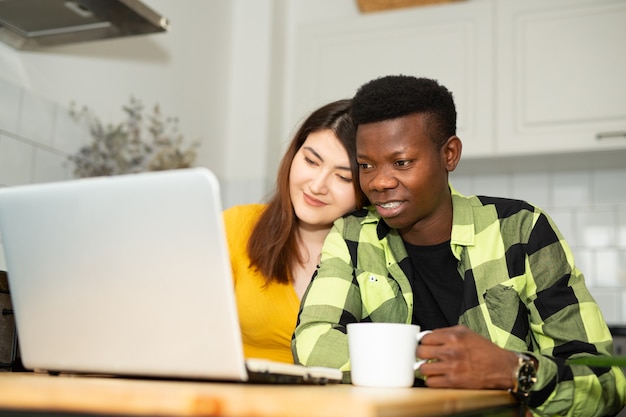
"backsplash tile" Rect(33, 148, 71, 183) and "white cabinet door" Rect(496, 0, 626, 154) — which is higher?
"white cabinet door" Rect(496, 0, 626, 154)

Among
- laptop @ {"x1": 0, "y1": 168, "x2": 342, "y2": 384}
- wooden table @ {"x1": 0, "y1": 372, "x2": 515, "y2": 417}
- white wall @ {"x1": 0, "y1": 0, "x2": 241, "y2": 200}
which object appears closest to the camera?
wooden table @ {"x1": 0, "y1": 372, "x2": 515, "y2": 417}

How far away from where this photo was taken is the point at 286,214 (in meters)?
1.61

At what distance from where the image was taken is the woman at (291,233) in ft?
4.93

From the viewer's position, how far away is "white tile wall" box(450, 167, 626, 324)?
2.62 m

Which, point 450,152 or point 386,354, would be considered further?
point 450,152

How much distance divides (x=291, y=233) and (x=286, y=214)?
0.15 feet

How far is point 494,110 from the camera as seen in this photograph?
254 cm

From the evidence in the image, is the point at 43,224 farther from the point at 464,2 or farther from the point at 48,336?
the point at 464,2

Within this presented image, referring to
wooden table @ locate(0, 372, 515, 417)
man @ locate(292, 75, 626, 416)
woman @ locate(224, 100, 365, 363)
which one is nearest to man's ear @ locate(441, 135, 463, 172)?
man @ locate(292, 75, 626, 416)

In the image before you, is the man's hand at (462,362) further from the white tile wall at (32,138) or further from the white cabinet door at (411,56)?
the white cabinet door at (411,56)

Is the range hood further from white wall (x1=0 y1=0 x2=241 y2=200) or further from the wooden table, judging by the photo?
the wooden table

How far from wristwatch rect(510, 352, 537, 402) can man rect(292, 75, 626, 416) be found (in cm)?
5

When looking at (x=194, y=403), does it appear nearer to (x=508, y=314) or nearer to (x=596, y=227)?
(x=508, y=314)

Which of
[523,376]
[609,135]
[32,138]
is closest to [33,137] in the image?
[32,138]
